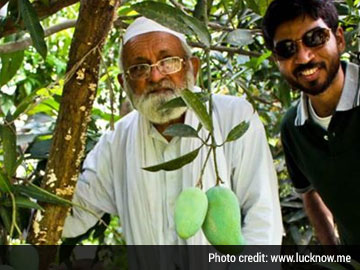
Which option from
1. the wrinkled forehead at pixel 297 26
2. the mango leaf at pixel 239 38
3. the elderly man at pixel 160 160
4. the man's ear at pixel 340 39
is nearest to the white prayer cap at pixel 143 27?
the elderly man at pixel 160 160

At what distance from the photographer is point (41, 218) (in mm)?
844

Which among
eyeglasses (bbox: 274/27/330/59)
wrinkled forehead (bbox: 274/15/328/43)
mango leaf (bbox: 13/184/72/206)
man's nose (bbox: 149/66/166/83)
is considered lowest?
mango leaf (bbox: 13/184/72/206)

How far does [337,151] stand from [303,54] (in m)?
0.24

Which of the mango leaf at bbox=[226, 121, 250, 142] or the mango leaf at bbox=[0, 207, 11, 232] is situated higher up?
the mango leaf at bbox=[226, 121, 250, 142]

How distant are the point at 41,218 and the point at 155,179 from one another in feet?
1.42

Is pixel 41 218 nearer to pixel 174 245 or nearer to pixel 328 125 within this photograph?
pixel 174 245

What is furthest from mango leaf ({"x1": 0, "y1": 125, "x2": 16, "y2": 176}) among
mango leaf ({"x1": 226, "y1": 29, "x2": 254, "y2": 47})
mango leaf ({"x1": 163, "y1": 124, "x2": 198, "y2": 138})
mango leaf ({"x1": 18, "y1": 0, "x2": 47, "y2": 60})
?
mango leaf ({"x1": 226, "y1": 29, "x2": 254, "y2": 47})

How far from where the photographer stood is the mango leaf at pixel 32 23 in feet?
2.89

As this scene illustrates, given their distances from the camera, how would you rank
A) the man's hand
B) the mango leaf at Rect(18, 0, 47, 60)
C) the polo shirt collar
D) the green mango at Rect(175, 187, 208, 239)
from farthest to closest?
the man's hand, the polo shirt collar, the mango leaf at Rect(18, 0, 47, 60), the green mango at Rect(175, 187, 208, 239)

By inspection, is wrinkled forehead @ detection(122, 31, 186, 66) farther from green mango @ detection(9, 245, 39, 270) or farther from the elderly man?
green mango @ detection(9, 245, 39, 270)

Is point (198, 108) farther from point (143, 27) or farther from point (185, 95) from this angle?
point (143, 27)

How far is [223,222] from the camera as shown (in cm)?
68

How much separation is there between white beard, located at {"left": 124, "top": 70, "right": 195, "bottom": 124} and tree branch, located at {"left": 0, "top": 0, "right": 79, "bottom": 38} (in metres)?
0.31

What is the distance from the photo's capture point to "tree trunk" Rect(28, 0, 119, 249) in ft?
2.73
